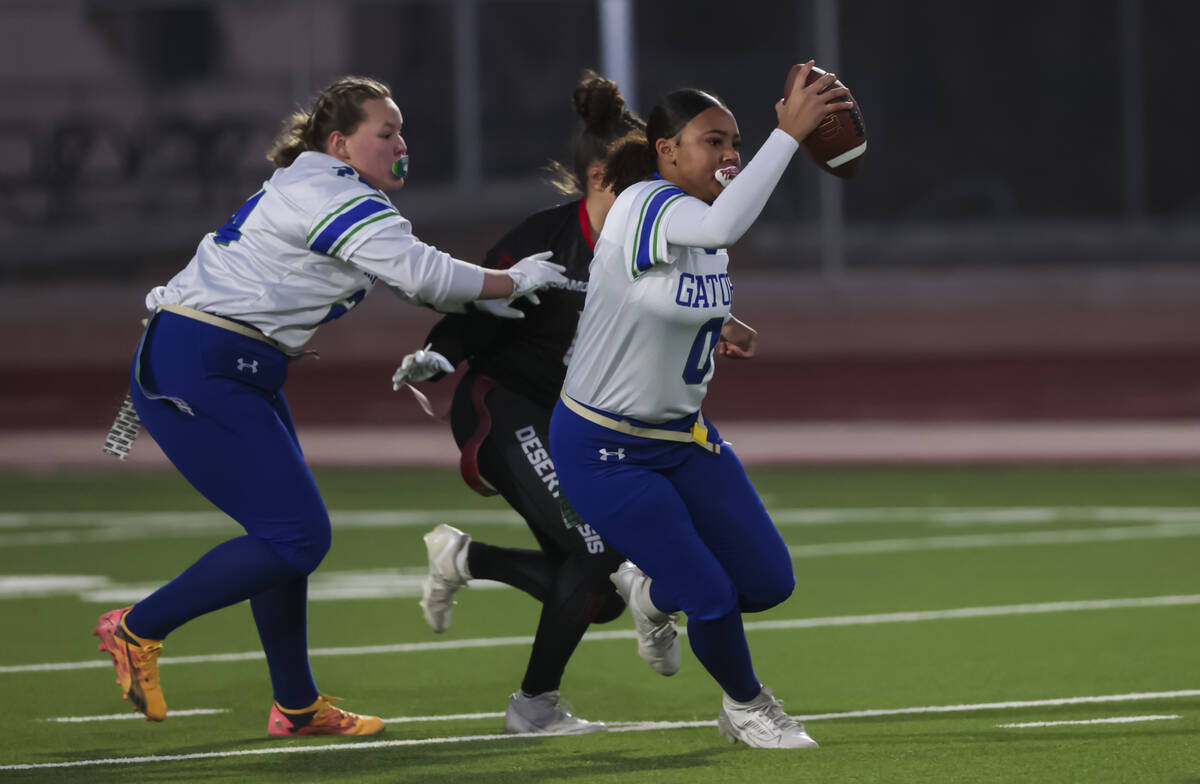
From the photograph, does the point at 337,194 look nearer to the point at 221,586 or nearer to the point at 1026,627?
the point at 221,586

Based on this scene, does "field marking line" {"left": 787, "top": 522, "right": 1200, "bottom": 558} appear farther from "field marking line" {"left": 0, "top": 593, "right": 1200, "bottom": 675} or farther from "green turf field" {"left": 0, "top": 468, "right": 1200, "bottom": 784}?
"field marking line" {"left": 0, "top": 593, "right": 1200, "bottom": 675}

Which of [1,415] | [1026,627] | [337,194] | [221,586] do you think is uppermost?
[337,194]

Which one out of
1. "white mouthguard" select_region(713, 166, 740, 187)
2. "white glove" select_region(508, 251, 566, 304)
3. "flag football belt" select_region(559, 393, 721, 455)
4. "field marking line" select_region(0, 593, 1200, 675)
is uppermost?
"white mouthguard" select_region(713, 166, 740, 187)

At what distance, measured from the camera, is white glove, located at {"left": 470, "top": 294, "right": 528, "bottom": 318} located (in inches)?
242

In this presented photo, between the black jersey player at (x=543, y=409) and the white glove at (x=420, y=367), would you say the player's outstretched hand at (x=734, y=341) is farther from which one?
the white glove at (x=420, y=367)

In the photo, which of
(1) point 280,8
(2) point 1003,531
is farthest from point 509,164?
(2) point 1003,531

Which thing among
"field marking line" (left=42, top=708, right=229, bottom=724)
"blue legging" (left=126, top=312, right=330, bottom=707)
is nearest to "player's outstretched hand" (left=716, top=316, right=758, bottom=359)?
"blue legging" (left=126, top=312, right=330, bottom=707)

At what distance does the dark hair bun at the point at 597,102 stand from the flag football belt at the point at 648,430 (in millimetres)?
1080

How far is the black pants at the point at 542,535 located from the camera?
6.32 meters

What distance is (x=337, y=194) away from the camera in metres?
5.90

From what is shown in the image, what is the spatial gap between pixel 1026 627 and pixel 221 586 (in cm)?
379

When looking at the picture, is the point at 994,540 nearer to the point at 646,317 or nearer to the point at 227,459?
the point at 646,317

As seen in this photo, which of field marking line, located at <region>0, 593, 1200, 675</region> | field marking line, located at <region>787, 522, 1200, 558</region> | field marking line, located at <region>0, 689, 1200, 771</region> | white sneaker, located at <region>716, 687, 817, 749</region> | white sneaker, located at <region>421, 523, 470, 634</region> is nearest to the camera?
white sneaker, located at <region>716, 687, 817, 749</region>

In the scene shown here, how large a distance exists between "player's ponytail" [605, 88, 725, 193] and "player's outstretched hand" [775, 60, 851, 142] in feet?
0.87
